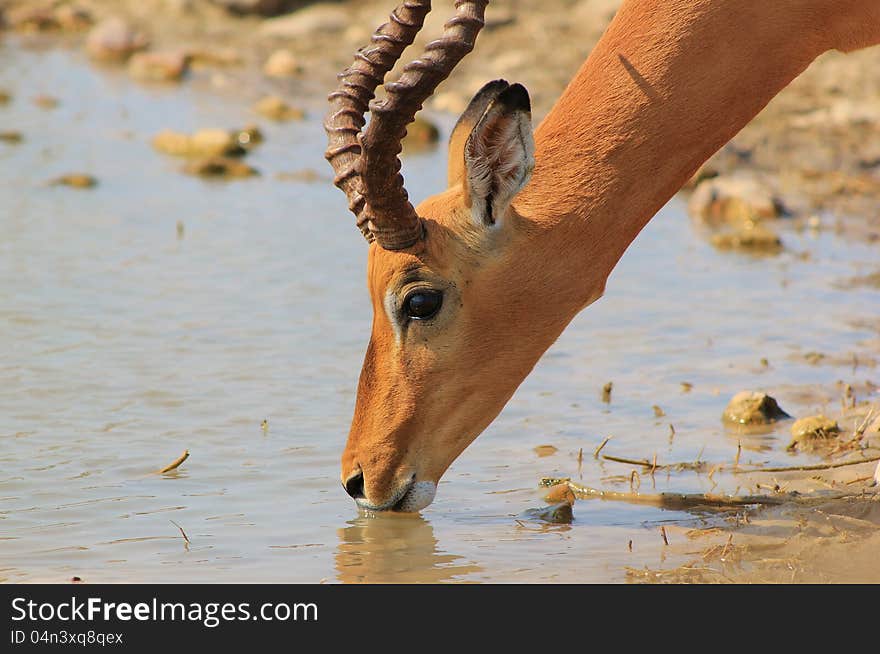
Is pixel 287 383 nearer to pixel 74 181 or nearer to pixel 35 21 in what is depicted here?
pixel 74 181

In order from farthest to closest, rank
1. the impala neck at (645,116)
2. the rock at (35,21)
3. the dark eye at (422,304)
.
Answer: the rock at (35,21) < the impala neck at (645,116) < the dark eye at (422,304)

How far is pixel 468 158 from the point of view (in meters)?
5.30

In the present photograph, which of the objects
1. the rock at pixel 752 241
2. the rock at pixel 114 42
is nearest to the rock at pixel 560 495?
the rock at pixel 752 241

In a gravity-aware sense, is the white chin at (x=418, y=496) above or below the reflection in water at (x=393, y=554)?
above

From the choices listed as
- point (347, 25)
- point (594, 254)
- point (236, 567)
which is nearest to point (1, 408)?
point (236, 567)

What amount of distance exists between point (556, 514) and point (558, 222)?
126 centimetres

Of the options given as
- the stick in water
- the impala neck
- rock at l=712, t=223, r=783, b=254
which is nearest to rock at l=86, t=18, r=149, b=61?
rock at l=712, t=223, r=783, b=254

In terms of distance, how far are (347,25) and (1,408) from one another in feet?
40.4

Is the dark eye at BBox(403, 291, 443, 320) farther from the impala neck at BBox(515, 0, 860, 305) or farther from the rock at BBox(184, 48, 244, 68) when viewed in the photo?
the rock at BBox(184, 48, 244, 68)

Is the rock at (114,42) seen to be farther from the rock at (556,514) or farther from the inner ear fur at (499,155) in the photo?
the inner ear fur at (499,155)

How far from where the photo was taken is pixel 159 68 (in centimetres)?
1745

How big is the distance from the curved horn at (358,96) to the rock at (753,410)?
248cm

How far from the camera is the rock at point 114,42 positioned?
18.5m
